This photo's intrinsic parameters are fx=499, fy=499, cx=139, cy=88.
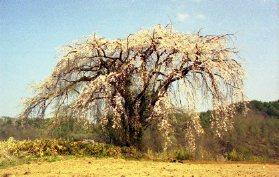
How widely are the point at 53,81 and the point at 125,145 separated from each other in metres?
3.87

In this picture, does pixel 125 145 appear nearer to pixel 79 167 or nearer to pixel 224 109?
pixel 224 109

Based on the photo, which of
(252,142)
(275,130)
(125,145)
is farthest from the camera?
(275,130)

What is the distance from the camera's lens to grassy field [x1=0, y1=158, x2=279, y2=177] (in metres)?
13.2

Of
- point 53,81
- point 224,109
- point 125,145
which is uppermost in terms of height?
point 53,81

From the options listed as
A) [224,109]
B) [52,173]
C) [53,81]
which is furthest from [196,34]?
[52,173]

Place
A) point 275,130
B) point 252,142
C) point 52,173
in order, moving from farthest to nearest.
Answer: point 275,130
point 252,142
point 52,173

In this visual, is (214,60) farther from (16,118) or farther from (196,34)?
(16,118)

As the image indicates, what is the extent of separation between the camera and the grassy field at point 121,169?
1316cm

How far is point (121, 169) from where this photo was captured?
1388cm

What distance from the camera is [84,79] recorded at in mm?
20031

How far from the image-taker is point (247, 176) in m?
13.2

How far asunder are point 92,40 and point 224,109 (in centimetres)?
578

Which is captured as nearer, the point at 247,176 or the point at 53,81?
the point at 247,176

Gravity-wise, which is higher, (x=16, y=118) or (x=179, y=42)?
(x=179, y=42)
